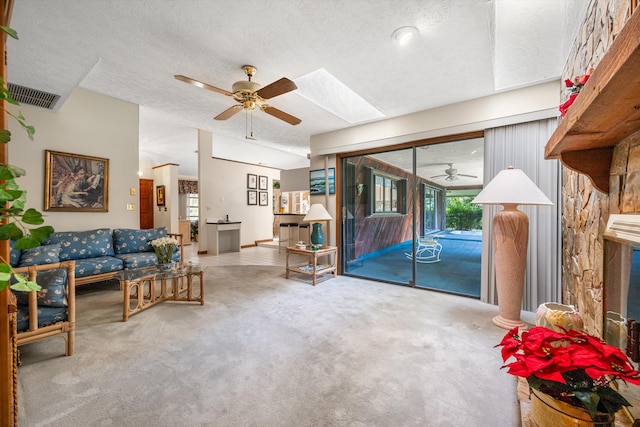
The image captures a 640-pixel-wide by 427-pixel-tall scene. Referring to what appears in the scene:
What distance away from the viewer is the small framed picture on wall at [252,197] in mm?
7840

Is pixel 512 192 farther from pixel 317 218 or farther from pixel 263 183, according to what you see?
pixel 263 183

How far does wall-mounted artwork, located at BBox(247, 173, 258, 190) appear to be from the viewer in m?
7.80

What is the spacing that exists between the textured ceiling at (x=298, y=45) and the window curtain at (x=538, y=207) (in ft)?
1.78

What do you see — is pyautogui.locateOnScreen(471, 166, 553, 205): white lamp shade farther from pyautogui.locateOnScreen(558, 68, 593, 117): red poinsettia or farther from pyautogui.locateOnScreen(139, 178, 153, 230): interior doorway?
pyautogui.locateOnScreen(139, 178, 153, 230): interior doorway

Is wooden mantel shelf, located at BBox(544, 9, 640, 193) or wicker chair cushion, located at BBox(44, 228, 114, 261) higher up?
wooden mantel shelf, located at BBox(544, 9, 640, 193)

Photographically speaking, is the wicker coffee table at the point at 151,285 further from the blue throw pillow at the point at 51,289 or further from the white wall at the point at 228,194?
the white wall at the point at 228,194

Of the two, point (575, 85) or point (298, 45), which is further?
point (298, 45)

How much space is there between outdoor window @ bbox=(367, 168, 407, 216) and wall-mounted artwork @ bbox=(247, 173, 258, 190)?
13.7 feet

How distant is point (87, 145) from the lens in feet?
12.6

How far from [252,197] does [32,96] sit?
203 inches

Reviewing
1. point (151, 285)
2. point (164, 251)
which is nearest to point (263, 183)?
point (164, 251)

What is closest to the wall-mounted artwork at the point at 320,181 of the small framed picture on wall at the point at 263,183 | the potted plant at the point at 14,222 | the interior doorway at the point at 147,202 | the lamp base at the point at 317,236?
the lamp base at the point at 317,236

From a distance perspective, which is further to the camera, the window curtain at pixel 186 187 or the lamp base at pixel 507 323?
the window curtain at pixel 186 187

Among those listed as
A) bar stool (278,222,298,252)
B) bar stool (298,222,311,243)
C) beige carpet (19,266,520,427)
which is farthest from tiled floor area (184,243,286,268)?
beige carpet (19,266,520,427)
